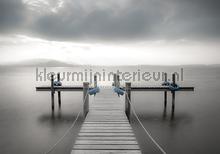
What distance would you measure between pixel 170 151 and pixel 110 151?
26.8 feet

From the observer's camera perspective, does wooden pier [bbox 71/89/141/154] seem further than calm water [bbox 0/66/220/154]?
No

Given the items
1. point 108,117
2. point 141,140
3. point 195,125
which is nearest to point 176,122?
point 195,125

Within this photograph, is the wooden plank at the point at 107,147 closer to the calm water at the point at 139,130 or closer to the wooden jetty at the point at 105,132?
the wooden jetty at the point at 105,132

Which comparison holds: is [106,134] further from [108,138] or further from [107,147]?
[107,147]

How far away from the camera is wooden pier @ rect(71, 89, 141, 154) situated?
7.23 m

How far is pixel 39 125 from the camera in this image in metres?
18.8

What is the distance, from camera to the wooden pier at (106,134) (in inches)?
285

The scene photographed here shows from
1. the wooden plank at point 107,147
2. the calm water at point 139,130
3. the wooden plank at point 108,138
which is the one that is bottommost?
the calm water at point 139,130

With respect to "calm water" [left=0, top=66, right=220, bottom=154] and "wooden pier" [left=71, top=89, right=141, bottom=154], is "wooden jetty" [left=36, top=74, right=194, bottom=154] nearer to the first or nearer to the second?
"wooden pier" [left=71, top=89, right=141, bottom=154]

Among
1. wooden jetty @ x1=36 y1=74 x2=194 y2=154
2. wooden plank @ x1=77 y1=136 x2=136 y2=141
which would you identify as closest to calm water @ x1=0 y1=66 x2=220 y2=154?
wooden jetty @ x1=36 y1=74 x2=194 y2=154

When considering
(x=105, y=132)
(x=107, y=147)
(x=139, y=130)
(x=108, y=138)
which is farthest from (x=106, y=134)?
(x=139, y=130)

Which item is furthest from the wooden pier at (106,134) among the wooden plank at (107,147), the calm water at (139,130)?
the calm water at (139,130)

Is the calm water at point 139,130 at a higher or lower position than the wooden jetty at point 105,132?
lower

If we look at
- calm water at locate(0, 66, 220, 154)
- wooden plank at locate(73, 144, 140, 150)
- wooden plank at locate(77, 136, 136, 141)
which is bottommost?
→ calm water at locate(0, 66, 220, 154)
